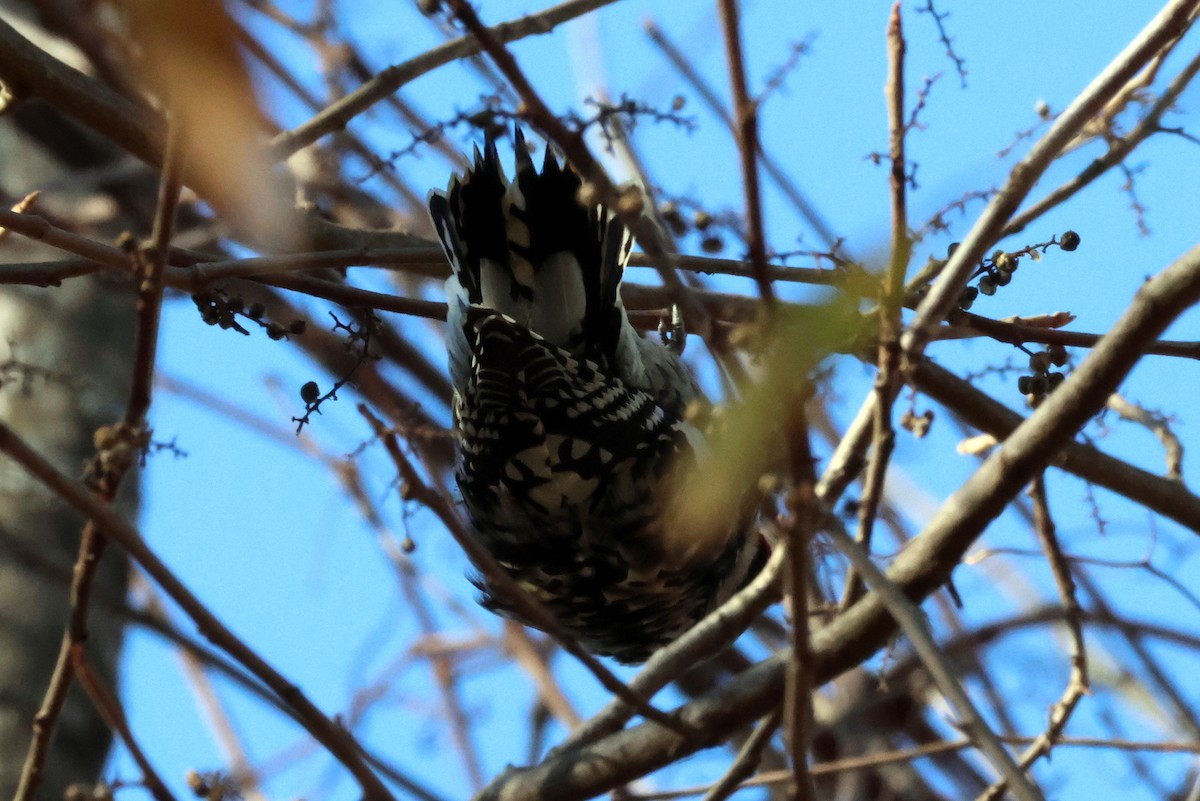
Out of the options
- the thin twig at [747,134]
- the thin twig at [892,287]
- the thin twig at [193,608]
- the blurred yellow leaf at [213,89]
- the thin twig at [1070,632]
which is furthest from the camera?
the thin twig at [1070,632]

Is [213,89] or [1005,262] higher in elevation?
[1005,262]

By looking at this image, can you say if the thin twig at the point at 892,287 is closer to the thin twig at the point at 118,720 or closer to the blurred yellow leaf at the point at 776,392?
the blurred yellow leaf at the point at 776,392

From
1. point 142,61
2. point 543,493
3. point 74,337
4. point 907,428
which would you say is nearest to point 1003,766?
point 907,428

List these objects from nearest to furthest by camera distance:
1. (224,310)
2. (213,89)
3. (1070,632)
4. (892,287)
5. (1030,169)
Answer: (213,89), (892,287), (1030,169), (224,310), (1070,632)

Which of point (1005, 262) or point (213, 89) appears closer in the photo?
point (213, 89)

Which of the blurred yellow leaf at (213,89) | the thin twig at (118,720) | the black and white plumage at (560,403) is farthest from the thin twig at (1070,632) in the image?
the blurred yellow leaf at (213,89)

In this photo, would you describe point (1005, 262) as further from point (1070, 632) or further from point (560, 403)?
point (560, 403)

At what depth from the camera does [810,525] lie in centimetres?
127

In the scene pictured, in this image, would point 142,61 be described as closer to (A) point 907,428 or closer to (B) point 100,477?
(B) point 100,477

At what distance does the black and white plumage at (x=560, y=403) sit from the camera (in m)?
3.18

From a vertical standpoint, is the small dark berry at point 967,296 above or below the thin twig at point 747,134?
above

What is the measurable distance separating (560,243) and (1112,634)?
1712mm

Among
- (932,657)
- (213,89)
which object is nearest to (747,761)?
(932,657)

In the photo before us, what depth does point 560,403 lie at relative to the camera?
328cm
